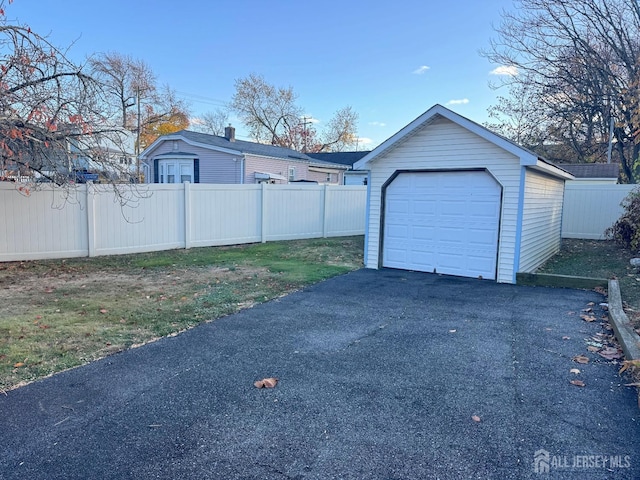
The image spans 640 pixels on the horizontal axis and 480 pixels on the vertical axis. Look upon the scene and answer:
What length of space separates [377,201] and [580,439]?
24.7 feet

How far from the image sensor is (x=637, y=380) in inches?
146

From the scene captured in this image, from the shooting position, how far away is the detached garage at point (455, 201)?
8.43 m

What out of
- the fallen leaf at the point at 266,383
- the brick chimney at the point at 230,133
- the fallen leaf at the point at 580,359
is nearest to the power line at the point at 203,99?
the brick chimney at the point at 230,133

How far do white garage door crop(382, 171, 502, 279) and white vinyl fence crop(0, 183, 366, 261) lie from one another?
506 centimetres

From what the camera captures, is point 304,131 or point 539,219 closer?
point 539,219

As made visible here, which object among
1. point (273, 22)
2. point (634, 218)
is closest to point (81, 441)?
point (634, 218)

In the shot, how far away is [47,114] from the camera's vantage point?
6.54 m

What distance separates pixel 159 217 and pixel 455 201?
7.83 m

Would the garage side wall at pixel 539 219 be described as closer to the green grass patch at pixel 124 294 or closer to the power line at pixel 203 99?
the green grass patch at pixel 124 294

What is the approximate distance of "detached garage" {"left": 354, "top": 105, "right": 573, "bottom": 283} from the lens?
27.7 feet

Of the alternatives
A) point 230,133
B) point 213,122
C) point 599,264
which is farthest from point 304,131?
point 599,264

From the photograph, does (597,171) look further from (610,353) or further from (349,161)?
(610,353)

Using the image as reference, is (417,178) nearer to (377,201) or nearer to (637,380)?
(377,201)

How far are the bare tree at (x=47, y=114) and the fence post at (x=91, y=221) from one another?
1.36 meters
